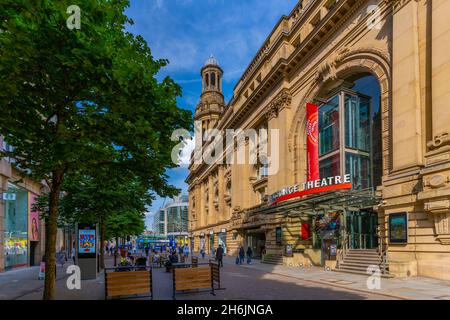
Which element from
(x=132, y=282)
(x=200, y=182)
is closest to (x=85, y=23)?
(x=132, y=282)

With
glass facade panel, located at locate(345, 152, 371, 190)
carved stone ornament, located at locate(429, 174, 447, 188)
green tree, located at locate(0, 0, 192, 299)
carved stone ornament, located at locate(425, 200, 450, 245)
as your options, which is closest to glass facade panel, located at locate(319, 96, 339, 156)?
glass facade panel, located at locate(345, 152, 371, 190)

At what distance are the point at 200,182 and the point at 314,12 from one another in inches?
2212

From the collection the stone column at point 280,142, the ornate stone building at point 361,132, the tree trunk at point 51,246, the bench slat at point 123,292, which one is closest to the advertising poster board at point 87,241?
the tree trunk at point 51,246

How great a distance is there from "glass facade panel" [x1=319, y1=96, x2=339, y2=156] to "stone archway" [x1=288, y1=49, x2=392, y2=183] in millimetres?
1349

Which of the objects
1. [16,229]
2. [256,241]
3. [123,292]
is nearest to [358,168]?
[123,292]

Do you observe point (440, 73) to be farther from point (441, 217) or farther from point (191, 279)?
point (191, 279)

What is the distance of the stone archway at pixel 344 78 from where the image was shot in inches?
886

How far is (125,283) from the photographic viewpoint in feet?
37.7

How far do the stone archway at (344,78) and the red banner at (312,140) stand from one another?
148 centimetres

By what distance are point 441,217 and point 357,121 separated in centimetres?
1210

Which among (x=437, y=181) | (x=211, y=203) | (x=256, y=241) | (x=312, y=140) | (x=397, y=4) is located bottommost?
(x=256, y=241)

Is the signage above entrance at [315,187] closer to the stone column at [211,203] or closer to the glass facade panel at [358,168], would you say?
the glass facade panel at [358,168]

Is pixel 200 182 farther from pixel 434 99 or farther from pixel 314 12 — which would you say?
pixel 434 99
